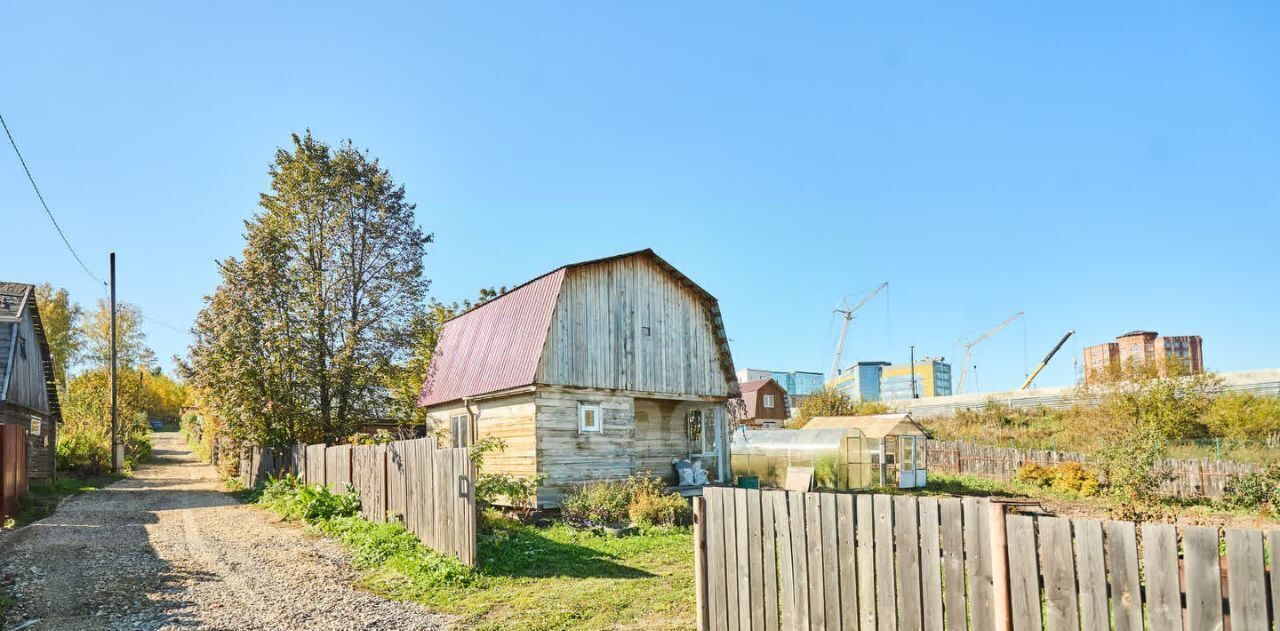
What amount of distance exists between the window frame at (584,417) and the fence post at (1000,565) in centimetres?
1362

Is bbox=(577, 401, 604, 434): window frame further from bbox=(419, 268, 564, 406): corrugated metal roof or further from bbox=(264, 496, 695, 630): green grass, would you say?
bbox=(264, 496, 695, 630): green grass

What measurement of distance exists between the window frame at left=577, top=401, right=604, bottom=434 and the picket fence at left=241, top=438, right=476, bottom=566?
191 inches

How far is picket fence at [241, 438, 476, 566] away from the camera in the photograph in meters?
10.1

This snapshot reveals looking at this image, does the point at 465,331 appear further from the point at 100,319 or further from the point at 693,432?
the point at 100,319

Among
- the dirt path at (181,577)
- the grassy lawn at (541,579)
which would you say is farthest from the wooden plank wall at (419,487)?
the dirt path at (181,577)

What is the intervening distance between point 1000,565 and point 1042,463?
26501 millimetres

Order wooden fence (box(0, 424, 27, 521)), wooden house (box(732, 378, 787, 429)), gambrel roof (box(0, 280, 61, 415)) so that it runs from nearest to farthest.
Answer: wooden fence (box(0, 424, 27, 521)) < gambrel roof (box(0, 280, 61, 415)) < wooden house (box(732, 378, 787, 429))

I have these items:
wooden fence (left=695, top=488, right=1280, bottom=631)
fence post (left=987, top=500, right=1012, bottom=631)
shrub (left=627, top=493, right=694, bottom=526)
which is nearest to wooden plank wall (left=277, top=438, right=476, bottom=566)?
shrub (left=627, top=493, right=694, bottom=526)

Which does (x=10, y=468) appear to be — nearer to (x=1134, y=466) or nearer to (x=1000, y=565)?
(x=1000, y=565)

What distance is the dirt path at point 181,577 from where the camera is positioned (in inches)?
309

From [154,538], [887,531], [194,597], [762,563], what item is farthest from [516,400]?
[887,531]

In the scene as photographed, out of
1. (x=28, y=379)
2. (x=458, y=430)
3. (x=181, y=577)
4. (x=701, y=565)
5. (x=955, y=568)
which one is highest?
(x=28, y=379)

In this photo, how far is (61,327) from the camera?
1902 inches

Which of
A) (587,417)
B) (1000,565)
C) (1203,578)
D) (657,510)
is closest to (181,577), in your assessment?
(657,510)
